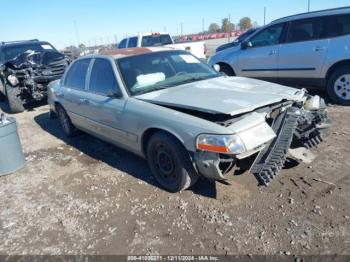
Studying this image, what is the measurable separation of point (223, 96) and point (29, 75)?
266 inches

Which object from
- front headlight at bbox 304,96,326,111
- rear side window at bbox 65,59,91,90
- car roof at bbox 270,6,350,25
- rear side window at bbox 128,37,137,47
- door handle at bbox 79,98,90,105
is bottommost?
front headlight at bbox 304,96,326,111

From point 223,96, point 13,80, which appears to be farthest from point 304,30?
point 13,80

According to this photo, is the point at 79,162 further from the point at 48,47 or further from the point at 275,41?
the point at 48,47

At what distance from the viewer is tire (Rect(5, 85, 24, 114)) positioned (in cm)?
871

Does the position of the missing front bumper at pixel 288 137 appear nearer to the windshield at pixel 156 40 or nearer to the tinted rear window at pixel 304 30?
the tinted rear window at pixel 304 30

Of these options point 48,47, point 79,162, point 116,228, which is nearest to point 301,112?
point 116,228

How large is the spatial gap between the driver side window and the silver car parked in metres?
3.10

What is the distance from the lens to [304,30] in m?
6.79

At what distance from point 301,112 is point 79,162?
333cm

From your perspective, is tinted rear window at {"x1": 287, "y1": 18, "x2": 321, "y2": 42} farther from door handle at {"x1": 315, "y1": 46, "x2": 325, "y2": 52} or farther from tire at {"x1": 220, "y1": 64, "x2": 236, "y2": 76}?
tire at {"x1": 220, "y1": 64, "x2": 236, "y2": 76}

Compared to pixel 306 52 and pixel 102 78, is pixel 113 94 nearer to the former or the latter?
pixel 102 78

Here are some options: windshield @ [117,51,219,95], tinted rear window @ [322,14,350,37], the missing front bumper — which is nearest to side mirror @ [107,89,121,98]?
windshield @ [117,51,219,95]

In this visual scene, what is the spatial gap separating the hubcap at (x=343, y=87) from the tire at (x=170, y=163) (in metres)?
4.30

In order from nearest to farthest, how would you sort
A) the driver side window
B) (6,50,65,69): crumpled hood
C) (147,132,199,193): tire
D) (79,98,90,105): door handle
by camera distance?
(147,132,199,193): tire, (79,98,90,105): door handle, the driver side window, (6,50,65,69): crumpled hood
